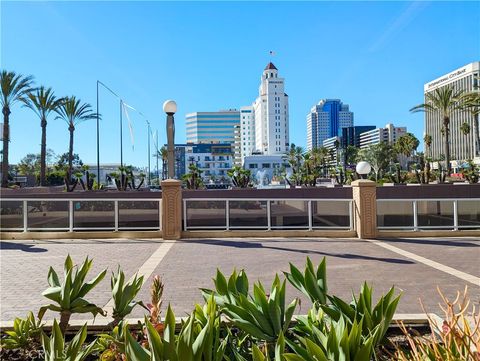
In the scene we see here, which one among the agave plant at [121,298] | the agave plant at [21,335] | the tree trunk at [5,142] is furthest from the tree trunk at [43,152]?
the agave plant at [121,298]

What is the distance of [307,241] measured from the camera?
462 inches

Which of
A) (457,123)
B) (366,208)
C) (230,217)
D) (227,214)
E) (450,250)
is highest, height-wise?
(457,123)

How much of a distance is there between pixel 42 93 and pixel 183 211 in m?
37.6

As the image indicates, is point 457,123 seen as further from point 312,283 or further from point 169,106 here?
point 312,283

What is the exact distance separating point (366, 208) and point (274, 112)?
158 meters

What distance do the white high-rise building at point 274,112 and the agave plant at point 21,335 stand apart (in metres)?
164

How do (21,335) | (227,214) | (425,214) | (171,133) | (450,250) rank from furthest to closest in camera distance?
(425,214) < (227,214) < (171,133) < (450,250) < (21,335)

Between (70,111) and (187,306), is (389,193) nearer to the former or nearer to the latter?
(187,306)

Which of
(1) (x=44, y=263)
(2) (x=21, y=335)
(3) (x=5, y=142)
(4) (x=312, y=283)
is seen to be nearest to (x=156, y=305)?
(4) (x=312, y=283)

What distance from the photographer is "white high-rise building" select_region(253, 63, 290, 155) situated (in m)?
167

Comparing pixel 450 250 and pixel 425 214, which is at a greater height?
pixel 425 214

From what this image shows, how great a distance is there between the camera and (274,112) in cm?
16725

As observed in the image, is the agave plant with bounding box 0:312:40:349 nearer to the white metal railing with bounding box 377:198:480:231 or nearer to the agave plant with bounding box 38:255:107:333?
the agave plant with bounding box 38:255:107:333

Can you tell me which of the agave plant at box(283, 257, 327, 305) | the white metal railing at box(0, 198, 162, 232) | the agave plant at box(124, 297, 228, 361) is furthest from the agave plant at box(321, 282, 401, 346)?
the white metal railing at box(0, 198, 162, 232)
